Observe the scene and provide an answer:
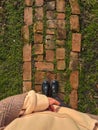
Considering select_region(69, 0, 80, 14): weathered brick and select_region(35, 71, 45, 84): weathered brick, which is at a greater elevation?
select_region(69, 0, 80, 14): weathered brick

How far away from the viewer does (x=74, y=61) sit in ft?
14.1

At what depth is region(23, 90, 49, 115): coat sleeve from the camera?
197cm

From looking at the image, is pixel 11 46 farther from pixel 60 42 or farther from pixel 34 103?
pixel 34 103

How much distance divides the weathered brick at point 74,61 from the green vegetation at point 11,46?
2.01 feet

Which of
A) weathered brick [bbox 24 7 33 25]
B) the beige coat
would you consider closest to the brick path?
weathered brick [bbox 24 7 33 25]

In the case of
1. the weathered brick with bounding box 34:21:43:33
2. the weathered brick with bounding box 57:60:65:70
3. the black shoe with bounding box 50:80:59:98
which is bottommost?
the black shoe with bounding box 50:80:59:98

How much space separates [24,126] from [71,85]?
266cm

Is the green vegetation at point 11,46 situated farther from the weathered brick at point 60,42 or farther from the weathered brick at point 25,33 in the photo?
the weathered brick at point 60,42

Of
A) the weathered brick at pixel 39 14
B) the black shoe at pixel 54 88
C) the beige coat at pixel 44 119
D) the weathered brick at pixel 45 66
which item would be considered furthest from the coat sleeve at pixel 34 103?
the weathered brick at pixel 39 14

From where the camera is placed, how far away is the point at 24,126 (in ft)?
5.50

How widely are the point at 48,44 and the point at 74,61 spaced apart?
1.18 feet

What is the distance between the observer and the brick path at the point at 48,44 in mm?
4289

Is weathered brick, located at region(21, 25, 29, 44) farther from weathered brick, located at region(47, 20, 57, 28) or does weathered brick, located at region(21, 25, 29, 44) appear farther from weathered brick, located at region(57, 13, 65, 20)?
weathered brick, located at region(57, 13, 65, 20)

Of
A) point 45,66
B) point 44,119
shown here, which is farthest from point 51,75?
point 44,119
